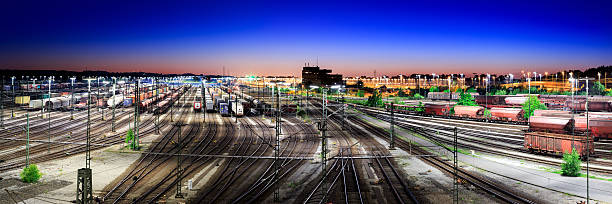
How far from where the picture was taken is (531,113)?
6225 centimetres

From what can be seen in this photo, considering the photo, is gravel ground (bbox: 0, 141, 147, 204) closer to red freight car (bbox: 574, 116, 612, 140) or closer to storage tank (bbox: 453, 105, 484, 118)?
red freight car (bbox: 574, 116, 612, 140)

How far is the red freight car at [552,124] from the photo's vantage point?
4047 cm

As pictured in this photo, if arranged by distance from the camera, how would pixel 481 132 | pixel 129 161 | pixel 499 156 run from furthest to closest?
pixel 481 132
pixel 499 156
pixel 129 161

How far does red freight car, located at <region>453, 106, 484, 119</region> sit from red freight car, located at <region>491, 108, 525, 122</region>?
2706 millimetres

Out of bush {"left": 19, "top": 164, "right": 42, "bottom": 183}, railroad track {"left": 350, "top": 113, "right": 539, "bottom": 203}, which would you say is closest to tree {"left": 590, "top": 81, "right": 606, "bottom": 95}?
railroad track {"left": 350, "top": 113, "right": 539, "bottom": 203}

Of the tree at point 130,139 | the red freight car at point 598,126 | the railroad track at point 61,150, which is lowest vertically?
the railroad track at point 61,150

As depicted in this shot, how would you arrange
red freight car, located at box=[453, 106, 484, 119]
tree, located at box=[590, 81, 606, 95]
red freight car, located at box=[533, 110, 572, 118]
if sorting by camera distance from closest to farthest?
red freight car, located at box=[533, 110, 572, 118] < red freight car, located at box=[453, 106, 484, 119] < tree, located at box=[590, 81, 606, 95]

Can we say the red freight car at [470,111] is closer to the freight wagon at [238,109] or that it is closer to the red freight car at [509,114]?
the red freight car at [509,114]

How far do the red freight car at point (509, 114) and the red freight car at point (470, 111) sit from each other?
271cm

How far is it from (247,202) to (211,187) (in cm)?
440

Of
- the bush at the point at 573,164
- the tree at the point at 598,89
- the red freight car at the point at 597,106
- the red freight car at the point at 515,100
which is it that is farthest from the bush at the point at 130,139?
the tree at the point at 598,89

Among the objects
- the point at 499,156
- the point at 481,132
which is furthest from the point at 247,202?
the point at 481,132

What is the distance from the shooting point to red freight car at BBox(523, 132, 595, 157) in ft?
109

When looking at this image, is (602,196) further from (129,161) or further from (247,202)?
(129,161)
